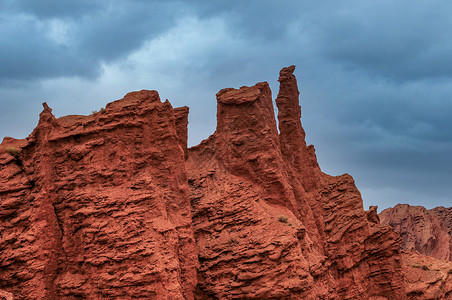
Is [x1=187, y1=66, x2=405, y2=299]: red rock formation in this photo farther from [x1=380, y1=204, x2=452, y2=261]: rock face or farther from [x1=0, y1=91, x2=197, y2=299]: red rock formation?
[x1=380, y1=204, x2=452, y2=261]: rock face

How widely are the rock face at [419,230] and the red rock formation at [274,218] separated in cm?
3663

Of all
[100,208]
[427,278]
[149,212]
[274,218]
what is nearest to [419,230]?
[427,278]

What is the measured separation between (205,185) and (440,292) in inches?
811

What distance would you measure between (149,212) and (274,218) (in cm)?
623

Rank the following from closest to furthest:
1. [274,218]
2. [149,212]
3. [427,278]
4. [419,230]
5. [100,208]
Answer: [100,208]
[149,212]
[274,218]
[427,278]
[419,230]

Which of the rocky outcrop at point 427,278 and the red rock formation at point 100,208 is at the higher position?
the red rock formation at point 100,208

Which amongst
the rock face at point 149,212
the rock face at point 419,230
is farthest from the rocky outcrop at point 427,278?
the rock face at point 419,230

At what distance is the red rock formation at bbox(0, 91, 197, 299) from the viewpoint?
50.1 ft

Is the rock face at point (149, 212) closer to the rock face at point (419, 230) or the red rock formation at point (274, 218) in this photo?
the red rock formation at point (274, 218)

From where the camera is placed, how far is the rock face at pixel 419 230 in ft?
212

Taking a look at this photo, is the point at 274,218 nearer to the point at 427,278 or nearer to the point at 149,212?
the point at 149,212

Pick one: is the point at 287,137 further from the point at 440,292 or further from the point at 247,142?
the point at 440,292

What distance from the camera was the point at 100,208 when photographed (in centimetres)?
1598

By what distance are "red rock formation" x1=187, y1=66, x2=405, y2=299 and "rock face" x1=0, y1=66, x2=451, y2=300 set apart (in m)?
0.06
